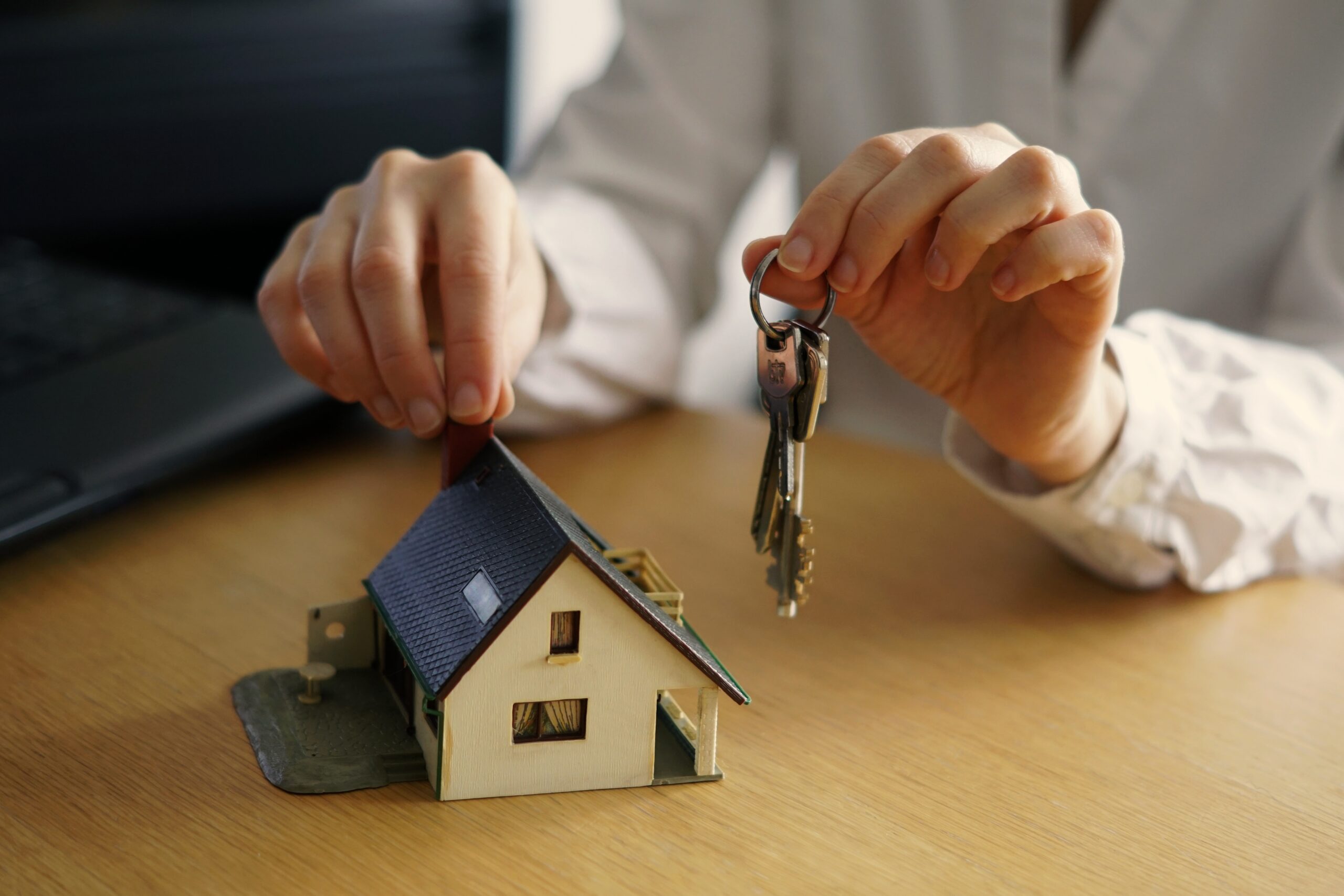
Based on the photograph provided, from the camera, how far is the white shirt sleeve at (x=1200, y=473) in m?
0.67

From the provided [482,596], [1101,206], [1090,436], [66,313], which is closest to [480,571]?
[482,596]

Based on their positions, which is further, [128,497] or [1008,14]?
[1008,14]

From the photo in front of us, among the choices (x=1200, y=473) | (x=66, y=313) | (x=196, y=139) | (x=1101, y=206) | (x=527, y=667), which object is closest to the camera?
(x=527, y=667)

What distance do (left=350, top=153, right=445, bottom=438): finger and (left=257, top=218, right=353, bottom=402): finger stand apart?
0.19 ft

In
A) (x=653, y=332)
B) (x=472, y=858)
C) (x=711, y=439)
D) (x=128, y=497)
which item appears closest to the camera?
(x=472, y=858)

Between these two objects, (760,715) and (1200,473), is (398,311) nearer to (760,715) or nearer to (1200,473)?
(760,715)

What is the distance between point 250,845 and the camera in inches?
17.5

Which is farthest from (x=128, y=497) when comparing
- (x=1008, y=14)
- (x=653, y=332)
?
(x=1008, y=14)

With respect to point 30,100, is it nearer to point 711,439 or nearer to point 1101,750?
point 711,439

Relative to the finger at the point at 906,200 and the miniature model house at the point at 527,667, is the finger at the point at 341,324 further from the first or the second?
the finger at the point at 906,200

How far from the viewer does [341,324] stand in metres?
0.60

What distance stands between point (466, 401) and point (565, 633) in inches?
5.5

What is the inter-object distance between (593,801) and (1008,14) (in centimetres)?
78

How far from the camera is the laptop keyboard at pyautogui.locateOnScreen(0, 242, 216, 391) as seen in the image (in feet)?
2.59
